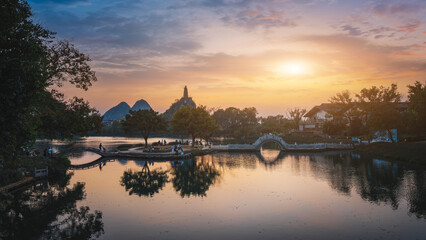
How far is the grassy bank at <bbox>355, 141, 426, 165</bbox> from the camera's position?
41.4 m

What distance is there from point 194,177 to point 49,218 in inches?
663

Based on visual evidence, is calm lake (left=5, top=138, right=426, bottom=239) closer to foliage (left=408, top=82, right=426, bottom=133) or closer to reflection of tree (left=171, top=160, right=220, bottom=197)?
reflection of tree (left=171, top=160, right=220, bottom=197)

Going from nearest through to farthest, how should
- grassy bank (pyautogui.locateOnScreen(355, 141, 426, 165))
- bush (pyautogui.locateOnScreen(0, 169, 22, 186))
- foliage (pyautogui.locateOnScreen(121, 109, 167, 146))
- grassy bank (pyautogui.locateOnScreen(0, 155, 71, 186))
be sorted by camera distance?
1. bush (pyautogui.locateOnScreen(0, 169, 22, 186))
2. grassy bank (pyautogui.locateOnScreen(0, 155, 71, 186))
3. grassy bank (pyautogui.locateOnScreen(355, 141, 426, 165))
4. foliage (pyautogui.locateOnScreen(121, 109, 167, 146))

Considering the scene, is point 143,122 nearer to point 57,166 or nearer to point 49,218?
point 57,166

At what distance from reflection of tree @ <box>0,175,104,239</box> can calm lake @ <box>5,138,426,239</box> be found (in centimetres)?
8

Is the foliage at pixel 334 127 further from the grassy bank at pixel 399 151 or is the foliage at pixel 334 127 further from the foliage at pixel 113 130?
the foliage at pixel 113 130

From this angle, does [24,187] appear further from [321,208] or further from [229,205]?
[321,208]

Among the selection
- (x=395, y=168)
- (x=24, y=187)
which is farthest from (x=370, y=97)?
(x=24, y=187)

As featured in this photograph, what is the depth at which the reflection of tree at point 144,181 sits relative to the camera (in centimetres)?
2720

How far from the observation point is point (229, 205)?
2211cm

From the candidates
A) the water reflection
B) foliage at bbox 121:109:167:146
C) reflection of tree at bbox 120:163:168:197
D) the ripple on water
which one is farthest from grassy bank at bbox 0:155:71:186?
foliage at bbox 121:109:167:146

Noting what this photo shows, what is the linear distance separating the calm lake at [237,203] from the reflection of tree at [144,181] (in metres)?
0.10

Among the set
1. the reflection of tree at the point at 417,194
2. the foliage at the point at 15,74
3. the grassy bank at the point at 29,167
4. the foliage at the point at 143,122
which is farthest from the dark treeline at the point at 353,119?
the foliage at the point at 15,74

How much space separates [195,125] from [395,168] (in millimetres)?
38535
